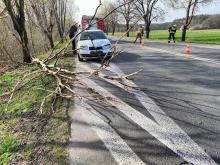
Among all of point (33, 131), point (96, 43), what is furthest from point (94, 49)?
point (33, 131)

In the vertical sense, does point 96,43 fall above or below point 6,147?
above

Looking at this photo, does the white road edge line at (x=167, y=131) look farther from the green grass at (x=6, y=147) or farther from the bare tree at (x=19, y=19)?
the bare tree at (x=19, y=19)

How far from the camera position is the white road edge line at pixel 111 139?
434 cm

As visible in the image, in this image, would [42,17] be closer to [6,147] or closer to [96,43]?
[96,43]

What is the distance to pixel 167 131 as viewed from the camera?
207 inches

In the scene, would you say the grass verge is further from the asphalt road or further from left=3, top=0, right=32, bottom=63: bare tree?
left=3, top=0, right=32, bottom=63: bare tree

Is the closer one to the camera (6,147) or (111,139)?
(111,139)

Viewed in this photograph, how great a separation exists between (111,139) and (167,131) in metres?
0.96

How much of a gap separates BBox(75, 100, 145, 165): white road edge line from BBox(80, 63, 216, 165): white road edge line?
1.84 feet

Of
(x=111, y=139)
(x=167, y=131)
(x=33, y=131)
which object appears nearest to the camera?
(x=111, y=139)

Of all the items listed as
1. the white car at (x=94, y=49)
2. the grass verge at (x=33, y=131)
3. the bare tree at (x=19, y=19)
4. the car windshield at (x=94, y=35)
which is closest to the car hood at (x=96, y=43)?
the white car at (x=94, y=49)

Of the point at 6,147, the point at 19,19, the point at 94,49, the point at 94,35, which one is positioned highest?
the point at 19,19

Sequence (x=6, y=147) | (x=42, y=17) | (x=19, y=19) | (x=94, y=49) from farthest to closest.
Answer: (x=42, y=17)
(x=94, y=49)
(x=19, y=19)
(x=6, y=147)

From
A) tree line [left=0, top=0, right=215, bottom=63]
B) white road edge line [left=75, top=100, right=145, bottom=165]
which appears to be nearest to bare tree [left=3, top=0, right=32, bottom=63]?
tree line [left=0, top=0, right=215, bottom=63]
